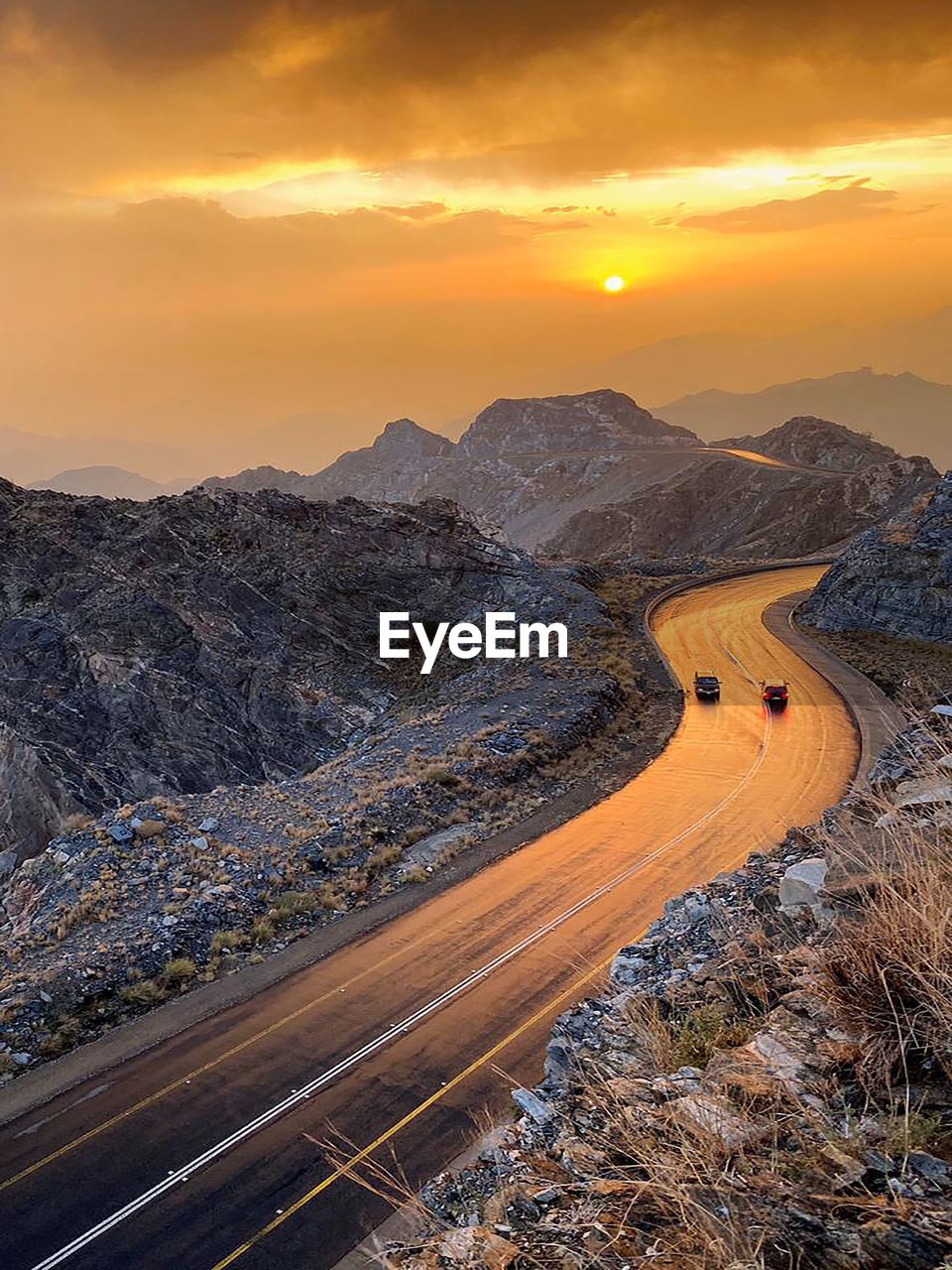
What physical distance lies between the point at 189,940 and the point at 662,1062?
45.8 feet

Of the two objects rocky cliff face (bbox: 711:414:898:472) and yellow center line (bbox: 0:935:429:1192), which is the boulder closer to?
yellow center line (bbox: 0:935:429:1192)

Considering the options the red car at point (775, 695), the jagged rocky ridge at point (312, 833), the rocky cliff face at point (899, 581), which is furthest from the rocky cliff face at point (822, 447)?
the jagged rocky ridge at point (312, 833)

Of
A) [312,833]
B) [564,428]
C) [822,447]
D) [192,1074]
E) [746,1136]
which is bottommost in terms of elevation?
[192,1074]

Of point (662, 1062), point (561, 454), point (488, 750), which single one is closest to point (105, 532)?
point (488, 750)

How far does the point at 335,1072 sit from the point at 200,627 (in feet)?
105

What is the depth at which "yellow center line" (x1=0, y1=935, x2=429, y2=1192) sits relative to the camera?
39.8ft

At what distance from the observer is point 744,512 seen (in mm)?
99375

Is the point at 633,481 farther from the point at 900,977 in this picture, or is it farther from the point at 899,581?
the point at 900,977

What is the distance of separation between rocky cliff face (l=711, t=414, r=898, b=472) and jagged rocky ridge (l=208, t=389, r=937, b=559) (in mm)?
261

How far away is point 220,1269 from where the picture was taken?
10148mm

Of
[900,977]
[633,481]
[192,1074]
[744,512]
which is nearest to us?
[900,977]

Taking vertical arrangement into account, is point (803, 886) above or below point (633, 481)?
below

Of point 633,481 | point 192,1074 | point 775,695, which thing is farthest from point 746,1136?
point 633,481

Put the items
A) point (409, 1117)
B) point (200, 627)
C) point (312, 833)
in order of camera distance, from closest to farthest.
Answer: point (409, 1117) → point (312, 833) → point (200, 627)
